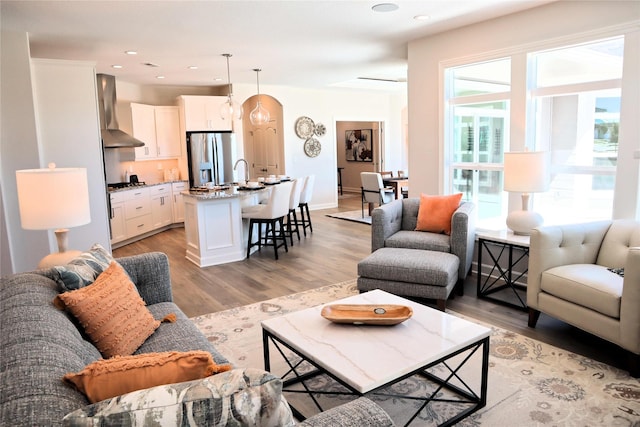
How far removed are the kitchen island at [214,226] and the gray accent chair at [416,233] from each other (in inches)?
79.7

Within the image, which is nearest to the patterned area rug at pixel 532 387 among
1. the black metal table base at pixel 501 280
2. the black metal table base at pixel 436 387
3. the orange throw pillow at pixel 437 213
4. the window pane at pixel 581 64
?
the black metal table base at pixel 436 387

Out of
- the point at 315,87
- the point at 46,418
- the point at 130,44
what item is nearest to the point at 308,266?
the point at 130,44

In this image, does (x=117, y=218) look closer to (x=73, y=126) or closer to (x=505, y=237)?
(x=73, y=126)

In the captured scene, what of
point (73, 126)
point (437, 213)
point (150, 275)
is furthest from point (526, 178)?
point (73, 126)

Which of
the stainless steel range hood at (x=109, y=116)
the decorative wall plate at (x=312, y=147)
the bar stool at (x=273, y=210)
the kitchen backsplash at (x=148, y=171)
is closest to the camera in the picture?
the bar stool at (x=273, y=210)

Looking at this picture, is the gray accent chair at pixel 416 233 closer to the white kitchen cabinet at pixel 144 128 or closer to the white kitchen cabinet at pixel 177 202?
the white kitchen cabinet at pixel 177 202

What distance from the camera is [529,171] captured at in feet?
12.4

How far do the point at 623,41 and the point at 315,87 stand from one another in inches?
249

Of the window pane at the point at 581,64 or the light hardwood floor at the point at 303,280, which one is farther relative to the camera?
the window pane at the point at 581,64

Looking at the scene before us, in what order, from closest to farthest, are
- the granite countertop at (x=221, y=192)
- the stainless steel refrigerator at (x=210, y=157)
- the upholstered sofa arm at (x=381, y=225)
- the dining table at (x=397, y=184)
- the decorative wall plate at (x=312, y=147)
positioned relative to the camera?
the upholstered sofa arm at (x=381, y=225), the granite countertop at (x=221, y=192), the dining table at (x=397, y=184), the stainless steel refrigerator at (x=210, y=157), the decorative wall plate at (x=312, y=147)

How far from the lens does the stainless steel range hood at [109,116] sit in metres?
6.78

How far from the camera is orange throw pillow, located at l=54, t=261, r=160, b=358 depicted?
1834mm

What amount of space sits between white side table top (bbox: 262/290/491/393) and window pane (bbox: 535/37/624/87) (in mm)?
2704

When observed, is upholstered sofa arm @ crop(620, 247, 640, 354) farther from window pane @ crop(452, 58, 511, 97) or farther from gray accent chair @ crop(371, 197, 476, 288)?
window pane @ crop(452, 58, 511, 97)
